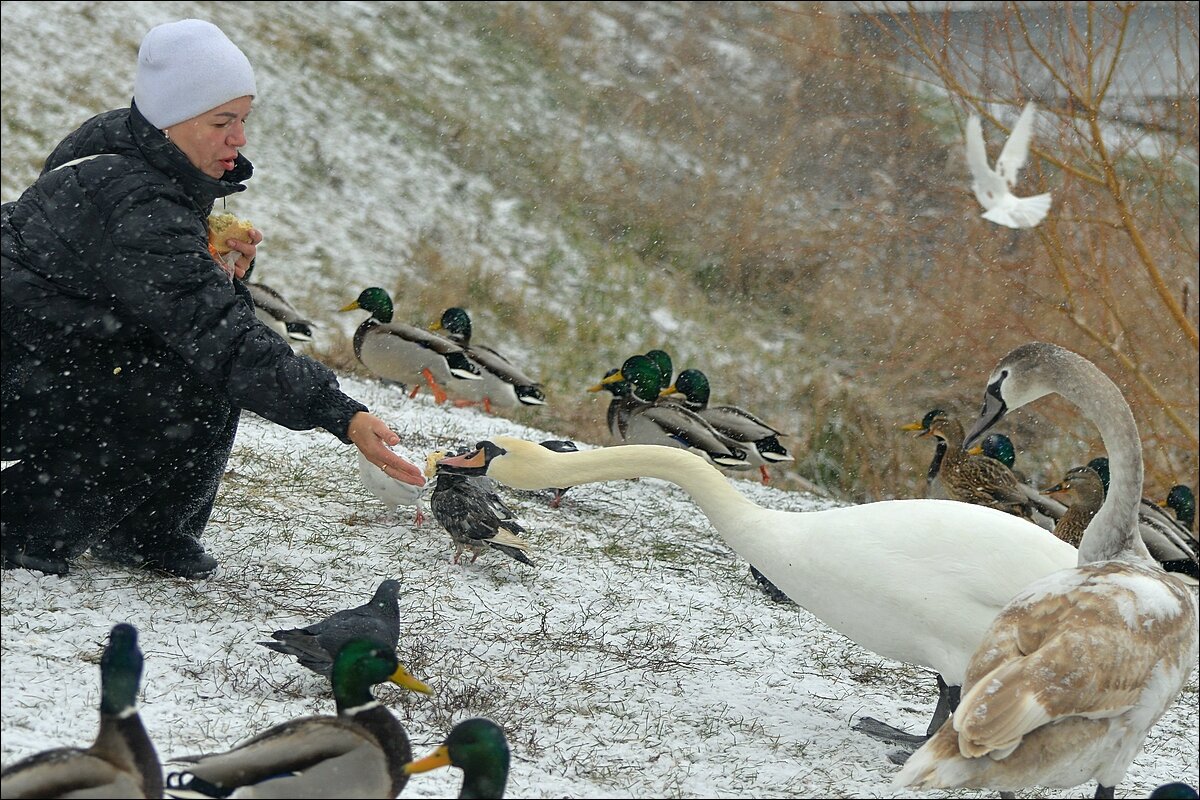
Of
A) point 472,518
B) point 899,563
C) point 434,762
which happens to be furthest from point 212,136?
point 899,563

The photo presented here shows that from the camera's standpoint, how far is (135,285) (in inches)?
158

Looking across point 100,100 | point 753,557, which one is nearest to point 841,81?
point 100,100

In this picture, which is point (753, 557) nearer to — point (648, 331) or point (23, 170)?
point (648, 331)

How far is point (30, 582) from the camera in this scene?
4289 mm

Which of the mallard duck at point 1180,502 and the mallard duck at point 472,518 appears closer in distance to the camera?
the mallard duck at point 472,518

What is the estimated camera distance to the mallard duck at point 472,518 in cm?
552

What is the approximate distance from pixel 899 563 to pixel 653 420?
539 centimetres

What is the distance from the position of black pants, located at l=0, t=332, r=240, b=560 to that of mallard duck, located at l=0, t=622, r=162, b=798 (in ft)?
4.42

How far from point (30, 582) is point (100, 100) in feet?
41.4

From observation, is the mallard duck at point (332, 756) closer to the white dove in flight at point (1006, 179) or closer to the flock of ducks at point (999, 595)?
the flock of ducks at point (999, 595)

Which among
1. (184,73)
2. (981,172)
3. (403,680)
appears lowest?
(403,680)

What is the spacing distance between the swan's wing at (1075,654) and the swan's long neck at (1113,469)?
26 cm

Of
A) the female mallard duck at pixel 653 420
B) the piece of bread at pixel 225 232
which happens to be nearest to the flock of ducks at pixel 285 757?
the piece of bread at pixel 225 232

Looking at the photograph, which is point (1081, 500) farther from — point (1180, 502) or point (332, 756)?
point (332, 756)
